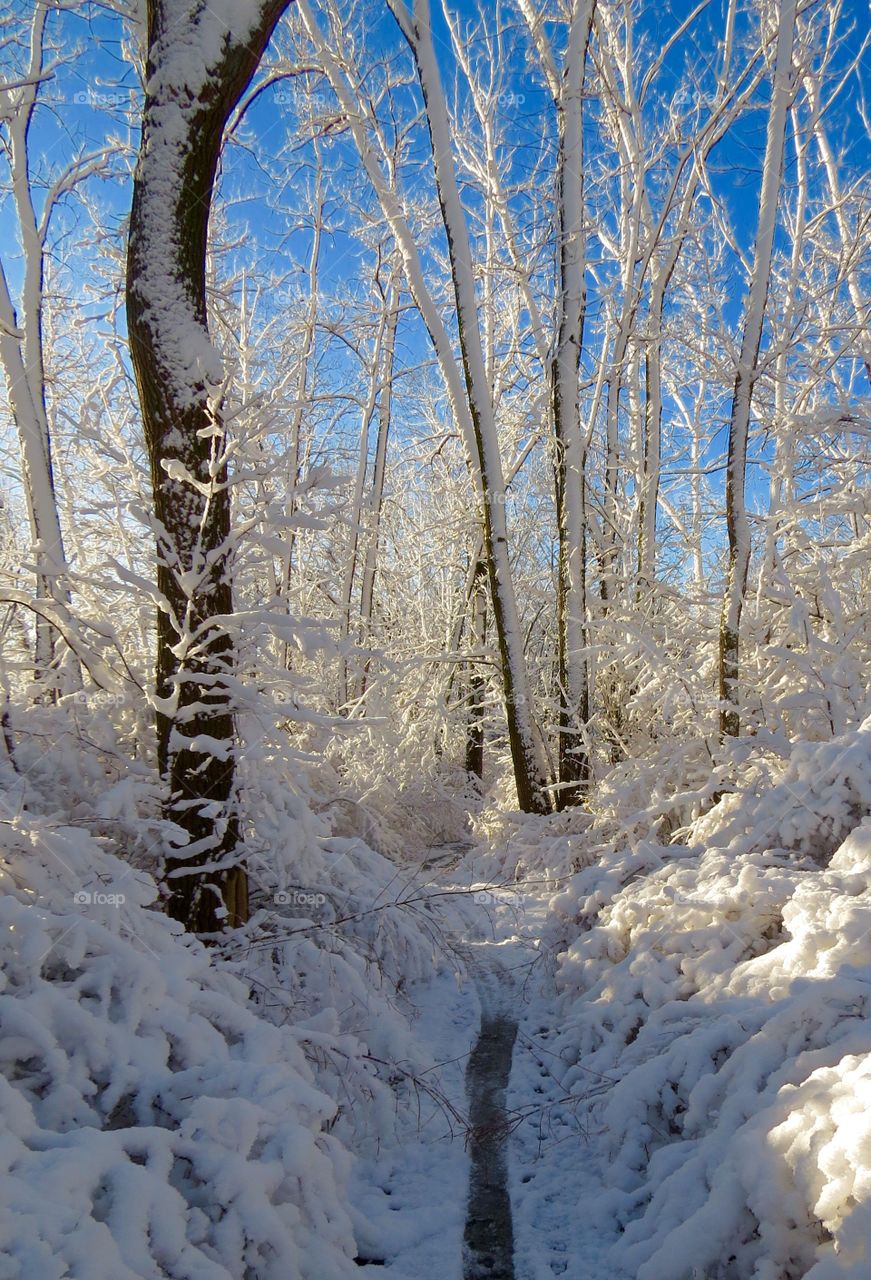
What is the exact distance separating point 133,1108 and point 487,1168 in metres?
1.59

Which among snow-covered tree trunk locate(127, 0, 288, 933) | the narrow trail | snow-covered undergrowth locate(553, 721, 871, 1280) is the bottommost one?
the narrow trail

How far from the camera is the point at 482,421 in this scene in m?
8.12

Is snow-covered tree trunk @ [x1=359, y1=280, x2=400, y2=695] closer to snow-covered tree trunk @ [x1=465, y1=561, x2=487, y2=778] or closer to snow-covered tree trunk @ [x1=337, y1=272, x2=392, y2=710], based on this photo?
snow-covered tree trunk @ [x1=337, y1=272, x2=392, y2=710]

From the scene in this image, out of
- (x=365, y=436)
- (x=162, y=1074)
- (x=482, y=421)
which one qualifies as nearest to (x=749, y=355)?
(x=482, y=421)

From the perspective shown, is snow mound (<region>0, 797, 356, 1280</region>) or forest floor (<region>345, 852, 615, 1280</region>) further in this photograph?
forest floor (<region>345, 852, 615, 1280</region>)

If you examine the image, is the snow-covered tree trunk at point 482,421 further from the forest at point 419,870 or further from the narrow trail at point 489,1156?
the narrow trail at point 489,1156

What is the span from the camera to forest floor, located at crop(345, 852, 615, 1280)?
2625mm

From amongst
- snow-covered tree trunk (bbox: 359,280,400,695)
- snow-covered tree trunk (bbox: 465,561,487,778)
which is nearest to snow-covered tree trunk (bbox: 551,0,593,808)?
snow-covered tree trunk (bbox: 465,561,487,778)

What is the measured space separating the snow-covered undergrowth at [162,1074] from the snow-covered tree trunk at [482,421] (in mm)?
4790

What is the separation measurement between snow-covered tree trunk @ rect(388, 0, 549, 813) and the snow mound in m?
5.92

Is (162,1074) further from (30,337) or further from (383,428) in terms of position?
(383,428)

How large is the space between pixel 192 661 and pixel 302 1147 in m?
2.21

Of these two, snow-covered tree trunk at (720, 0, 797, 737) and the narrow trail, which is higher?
snow-covered tree trunk at (720, 0, 797, 737)

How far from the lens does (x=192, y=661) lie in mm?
3822
